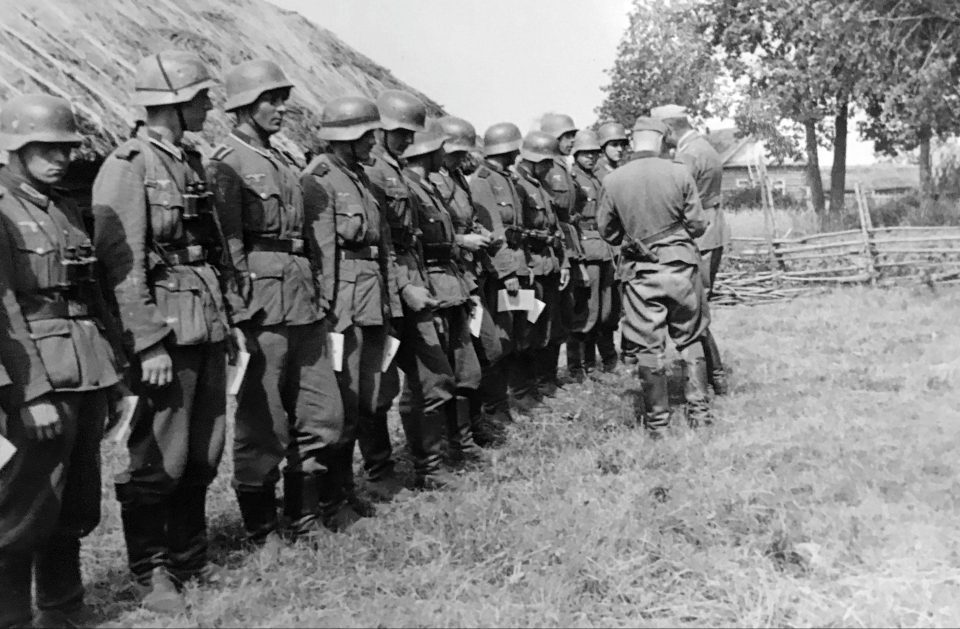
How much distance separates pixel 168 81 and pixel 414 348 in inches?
91.0

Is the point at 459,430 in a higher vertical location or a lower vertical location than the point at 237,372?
lower

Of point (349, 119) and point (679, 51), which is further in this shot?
point (679, 51)

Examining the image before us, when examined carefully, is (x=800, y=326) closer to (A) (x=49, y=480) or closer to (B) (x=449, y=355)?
(B) (x=449, y=355)

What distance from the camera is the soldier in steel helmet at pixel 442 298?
5.92 meters

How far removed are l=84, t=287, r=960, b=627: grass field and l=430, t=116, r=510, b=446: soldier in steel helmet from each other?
1.31ft

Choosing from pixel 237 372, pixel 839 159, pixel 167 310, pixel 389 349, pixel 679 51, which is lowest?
pixel 389 349

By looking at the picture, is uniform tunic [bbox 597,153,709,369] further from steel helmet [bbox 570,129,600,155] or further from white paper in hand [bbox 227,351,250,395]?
white paper in hand [bbox 227,351,250,395]

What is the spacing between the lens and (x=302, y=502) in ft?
16.0

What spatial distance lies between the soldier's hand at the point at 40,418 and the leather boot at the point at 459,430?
123 inches

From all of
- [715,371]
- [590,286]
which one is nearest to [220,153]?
[715,371]

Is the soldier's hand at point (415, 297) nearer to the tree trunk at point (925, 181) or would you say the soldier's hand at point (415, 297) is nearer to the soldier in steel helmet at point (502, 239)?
the soldier in steel helmet at point (502, 239)

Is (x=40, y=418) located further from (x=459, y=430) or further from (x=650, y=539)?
(x=459, y=430)

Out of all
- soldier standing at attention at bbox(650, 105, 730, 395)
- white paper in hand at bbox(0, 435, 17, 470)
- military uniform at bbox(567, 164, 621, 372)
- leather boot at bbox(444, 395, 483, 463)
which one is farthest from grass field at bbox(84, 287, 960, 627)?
military uniform at bbox(567, 164, 621, 372)

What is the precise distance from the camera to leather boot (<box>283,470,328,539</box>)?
486 centimetres
